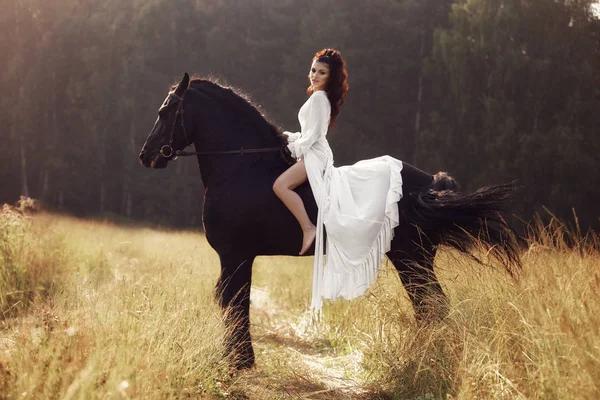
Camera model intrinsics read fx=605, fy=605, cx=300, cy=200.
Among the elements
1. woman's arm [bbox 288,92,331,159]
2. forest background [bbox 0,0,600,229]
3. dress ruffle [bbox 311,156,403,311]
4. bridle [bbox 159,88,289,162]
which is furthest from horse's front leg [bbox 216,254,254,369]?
forest background [bbox 0,0,600,229]

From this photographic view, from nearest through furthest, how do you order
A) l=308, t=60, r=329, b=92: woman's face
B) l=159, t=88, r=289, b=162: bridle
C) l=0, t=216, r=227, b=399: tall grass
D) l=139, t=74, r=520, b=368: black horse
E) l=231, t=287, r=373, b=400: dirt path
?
l=0, t=216, r=227, b=399: tall grass → l=231, t=287, r=373, b=400: dirt path → l=139, t=74, r=520, b=368: black horse → l=308, t=60, r=329, b=92: woman's face → l=159, t=88, r=289, b=162: bridle

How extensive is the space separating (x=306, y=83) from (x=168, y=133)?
1919 cm

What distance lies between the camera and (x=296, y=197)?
4961 mm

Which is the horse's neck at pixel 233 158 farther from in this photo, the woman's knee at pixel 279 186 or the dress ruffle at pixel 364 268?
the dress ruffle at pixel 364 268

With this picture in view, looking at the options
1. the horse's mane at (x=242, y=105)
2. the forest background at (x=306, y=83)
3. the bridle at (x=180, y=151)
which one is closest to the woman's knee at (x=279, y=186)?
the bridle at (x=180, y=151)

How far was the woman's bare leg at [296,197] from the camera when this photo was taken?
16.2 ft

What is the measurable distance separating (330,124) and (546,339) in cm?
279

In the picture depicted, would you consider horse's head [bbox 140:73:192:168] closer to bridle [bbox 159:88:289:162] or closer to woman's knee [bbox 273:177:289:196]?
bridle [bbox 159:88:289:162]

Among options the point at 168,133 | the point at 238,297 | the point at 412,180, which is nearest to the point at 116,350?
the point at 238,297

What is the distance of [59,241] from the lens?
27.0 feet

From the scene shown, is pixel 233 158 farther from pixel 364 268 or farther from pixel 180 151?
pixel 364 268

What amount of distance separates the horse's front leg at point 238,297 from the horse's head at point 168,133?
107 cm

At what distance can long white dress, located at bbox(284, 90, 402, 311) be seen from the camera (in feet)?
15.8

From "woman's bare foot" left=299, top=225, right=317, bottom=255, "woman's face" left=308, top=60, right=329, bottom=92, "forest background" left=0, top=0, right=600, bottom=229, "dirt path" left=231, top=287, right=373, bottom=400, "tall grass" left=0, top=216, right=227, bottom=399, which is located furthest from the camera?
"forest background" left=0, top=0, right=600, bottom=229
